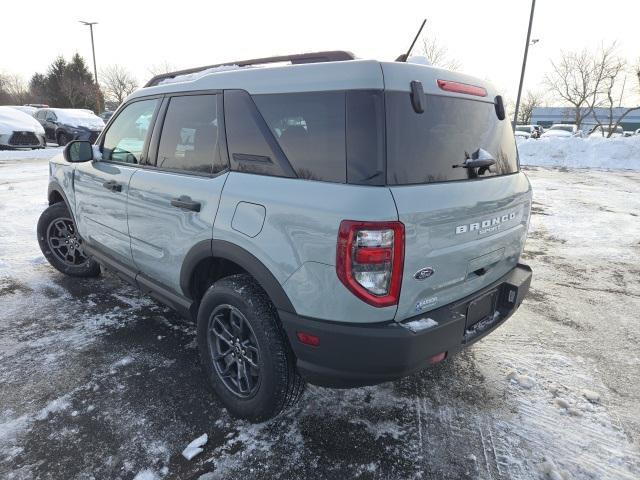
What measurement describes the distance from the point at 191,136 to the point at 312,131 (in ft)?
3.44

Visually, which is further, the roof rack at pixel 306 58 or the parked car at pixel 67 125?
the parked car at pixel 67 125

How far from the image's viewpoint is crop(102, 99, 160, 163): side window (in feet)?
10.1

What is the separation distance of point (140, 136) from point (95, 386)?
1775 millimetres

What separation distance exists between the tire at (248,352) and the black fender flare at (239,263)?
5.2 inches

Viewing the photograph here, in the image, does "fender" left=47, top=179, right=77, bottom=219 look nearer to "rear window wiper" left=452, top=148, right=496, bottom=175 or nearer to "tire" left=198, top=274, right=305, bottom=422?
"tire" left=198, top=274, right=305, bottom=422

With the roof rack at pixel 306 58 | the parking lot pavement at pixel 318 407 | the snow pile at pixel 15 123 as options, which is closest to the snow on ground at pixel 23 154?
the snow pile at pixel 15 123

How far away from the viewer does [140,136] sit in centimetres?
312

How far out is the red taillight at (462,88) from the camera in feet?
6.90

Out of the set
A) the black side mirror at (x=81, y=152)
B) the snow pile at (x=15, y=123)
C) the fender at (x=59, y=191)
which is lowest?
the fender at (x=59, y=191)

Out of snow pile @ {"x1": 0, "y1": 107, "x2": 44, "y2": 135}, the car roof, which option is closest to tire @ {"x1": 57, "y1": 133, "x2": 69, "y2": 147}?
snow pile @ {"x1": 0, "y1": 107, "x2": 44, "y2": 135}

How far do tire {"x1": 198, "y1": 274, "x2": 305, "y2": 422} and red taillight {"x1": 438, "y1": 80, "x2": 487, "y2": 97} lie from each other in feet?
4.66

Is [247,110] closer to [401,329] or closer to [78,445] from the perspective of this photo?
[401,329]

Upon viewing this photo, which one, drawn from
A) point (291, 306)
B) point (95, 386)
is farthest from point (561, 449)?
point (95, 386)

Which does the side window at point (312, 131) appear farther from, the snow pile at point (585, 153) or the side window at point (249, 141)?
the snow pile at point (585, 153)
